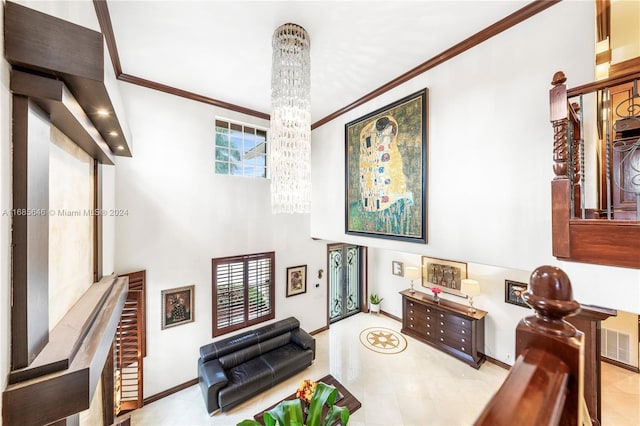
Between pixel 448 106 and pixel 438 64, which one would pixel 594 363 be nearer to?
pixel 448 106

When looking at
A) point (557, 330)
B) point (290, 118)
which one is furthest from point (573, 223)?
point (290, 118)

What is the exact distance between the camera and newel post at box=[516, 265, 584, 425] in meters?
0.53

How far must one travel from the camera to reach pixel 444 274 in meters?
5.52

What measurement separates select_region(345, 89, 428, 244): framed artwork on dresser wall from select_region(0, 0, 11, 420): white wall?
306 centimetres

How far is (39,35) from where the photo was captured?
691 mm

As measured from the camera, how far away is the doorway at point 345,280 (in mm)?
6352

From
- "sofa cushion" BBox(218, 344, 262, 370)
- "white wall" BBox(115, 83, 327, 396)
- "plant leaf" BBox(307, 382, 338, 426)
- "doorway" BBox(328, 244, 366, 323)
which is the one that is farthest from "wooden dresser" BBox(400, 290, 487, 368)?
"white wall" BBox(115, 83, 327, 396)

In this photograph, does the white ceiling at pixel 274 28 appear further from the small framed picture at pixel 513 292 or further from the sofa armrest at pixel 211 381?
the small framed picture at pixel 513 292

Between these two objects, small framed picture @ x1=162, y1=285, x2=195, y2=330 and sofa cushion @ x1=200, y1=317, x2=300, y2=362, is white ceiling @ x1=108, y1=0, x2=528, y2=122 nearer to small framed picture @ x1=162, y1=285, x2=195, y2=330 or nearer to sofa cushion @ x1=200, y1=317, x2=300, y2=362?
small framed picture @ x1=162, y1=285, x2=195, y2=330

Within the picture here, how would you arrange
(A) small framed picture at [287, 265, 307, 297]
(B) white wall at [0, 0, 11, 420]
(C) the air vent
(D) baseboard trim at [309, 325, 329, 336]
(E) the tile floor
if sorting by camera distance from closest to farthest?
1. (B) white wall at [0, 0, 11, 420]
2. (E) the tile floor
3. (C) the air vent
4. (A) small framed picture at [287, 265, 307, 297]
5. (D) baseboard trim at [309, 325, 329, 336]

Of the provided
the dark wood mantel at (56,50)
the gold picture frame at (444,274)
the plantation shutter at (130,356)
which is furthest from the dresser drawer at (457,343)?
the dark wood mantel at (56,50)

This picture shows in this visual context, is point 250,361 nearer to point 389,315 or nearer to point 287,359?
point 287,359

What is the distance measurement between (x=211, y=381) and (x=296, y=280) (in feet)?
7.22

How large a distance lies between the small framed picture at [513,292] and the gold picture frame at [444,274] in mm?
738
